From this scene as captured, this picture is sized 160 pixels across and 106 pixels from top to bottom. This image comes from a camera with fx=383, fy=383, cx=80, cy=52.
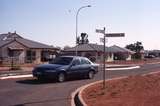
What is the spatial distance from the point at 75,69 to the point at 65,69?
1.10 meters

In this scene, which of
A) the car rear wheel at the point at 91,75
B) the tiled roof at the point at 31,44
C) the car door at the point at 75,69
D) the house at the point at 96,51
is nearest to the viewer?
the car door at the point at 75,69

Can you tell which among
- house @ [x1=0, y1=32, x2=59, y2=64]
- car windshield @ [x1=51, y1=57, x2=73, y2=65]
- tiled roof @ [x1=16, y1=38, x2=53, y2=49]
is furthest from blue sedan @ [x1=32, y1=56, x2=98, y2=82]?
tiled roof @ [x1=16, y1=38, x2=53, y2=49]

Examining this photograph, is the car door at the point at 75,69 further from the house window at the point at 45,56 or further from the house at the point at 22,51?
the house window at the point at 45,56

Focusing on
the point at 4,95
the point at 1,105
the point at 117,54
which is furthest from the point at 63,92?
the point at 117,54

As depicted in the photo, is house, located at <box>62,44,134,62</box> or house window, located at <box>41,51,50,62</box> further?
house, located at <box>62,44,134,62</box>

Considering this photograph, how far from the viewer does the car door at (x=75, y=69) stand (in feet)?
76.0

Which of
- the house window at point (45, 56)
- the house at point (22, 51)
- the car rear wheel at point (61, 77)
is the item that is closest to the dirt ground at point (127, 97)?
the car rear wheel at point (61, 77)

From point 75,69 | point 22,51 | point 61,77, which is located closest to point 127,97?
point 61,77

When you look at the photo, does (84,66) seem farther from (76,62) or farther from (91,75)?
→ (91,75)

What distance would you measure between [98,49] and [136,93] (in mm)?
59747

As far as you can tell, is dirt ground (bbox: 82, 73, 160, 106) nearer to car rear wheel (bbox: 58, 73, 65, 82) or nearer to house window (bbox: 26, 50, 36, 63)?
car rear wheel (bbox: 58, 73, 65, 82)

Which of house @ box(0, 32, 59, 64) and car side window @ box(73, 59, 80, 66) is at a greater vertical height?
house @ box(0, 32, 59, 64)

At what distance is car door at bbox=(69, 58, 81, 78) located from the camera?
76.0 ft

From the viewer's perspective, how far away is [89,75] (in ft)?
82.2
